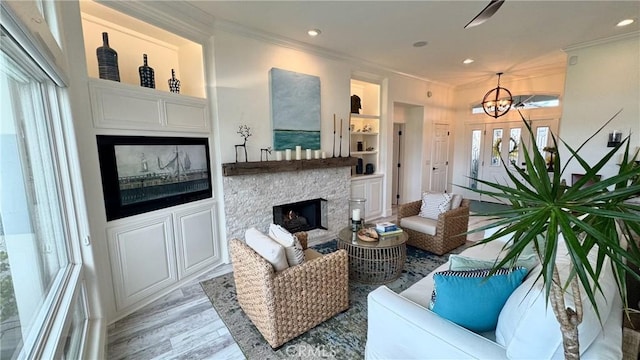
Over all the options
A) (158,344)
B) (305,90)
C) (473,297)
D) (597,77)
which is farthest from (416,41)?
(158,344)

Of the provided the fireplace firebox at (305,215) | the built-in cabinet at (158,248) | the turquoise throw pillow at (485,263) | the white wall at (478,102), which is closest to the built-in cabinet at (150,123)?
the built-in cabinet at (158,248)

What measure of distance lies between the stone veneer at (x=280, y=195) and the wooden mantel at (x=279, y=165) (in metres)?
0.12

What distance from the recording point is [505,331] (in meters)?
1.25

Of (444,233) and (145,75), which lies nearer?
(145,75)

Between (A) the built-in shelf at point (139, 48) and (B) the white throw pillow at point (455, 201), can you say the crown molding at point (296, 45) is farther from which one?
(B) the white throw pillow at point (455, 201)

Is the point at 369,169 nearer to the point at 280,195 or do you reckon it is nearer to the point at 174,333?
the point at 280,195

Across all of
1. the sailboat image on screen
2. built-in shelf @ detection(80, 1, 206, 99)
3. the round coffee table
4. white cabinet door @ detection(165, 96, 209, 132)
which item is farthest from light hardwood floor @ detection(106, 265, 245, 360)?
built-in shelf @ detection(80, 1, 206, 99)

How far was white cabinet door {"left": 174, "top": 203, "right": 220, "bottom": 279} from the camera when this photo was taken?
2938 mm

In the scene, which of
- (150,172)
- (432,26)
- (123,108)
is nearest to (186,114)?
(123,108)

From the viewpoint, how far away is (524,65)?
5.14 metres

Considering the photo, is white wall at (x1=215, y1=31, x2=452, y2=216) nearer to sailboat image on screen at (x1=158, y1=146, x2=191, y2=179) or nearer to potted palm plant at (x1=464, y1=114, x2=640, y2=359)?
sailboat image on screen at (x1=158, y1=146, x2=191, y2=179)

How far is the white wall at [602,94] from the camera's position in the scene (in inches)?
145

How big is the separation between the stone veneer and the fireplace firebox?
90 millimetres

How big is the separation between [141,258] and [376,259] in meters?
2.33
